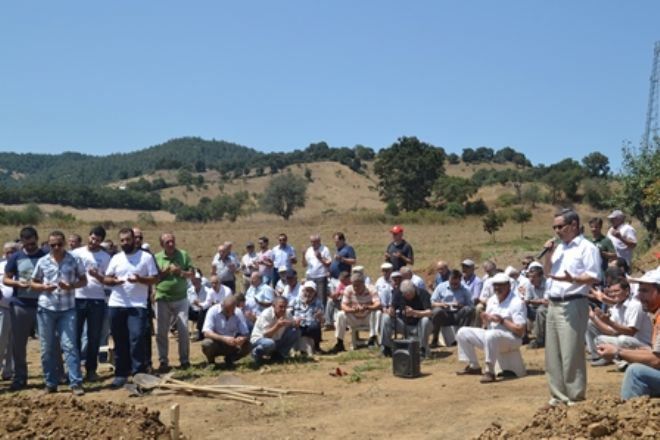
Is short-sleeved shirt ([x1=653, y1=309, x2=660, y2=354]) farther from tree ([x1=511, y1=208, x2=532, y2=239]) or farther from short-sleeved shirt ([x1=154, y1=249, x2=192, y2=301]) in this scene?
tree ([x1=511, y1=208, x2=532, y2=239])

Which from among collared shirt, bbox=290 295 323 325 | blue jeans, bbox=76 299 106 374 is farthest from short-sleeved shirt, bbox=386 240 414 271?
blue jeans, bbox=76 299 106 374

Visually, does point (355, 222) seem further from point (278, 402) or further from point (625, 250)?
point (278, 402)

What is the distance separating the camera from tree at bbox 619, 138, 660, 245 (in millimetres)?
22438

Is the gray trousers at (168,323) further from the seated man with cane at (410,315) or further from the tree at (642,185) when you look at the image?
the tree at (642,185)

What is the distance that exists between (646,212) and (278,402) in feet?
57.4

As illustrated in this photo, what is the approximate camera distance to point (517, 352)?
9.67m

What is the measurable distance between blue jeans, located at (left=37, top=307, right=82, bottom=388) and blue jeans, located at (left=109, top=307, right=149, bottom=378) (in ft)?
1.73

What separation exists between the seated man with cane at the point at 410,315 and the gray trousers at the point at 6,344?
5285 mm

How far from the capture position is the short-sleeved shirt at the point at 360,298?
40.6 ft

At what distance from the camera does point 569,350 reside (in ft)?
24.2

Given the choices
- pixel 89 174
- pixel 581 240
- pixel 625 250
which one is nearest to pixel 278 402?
pixel 581 240

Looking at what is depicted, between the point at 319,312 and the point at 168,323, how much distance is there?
8.07ft

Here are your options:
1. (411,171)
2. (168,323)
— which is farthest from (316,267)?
(411,171)

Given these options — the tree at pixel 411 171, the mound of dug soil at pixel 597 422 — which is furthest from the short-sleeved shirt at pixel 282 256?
the tree at pixel 411 171
